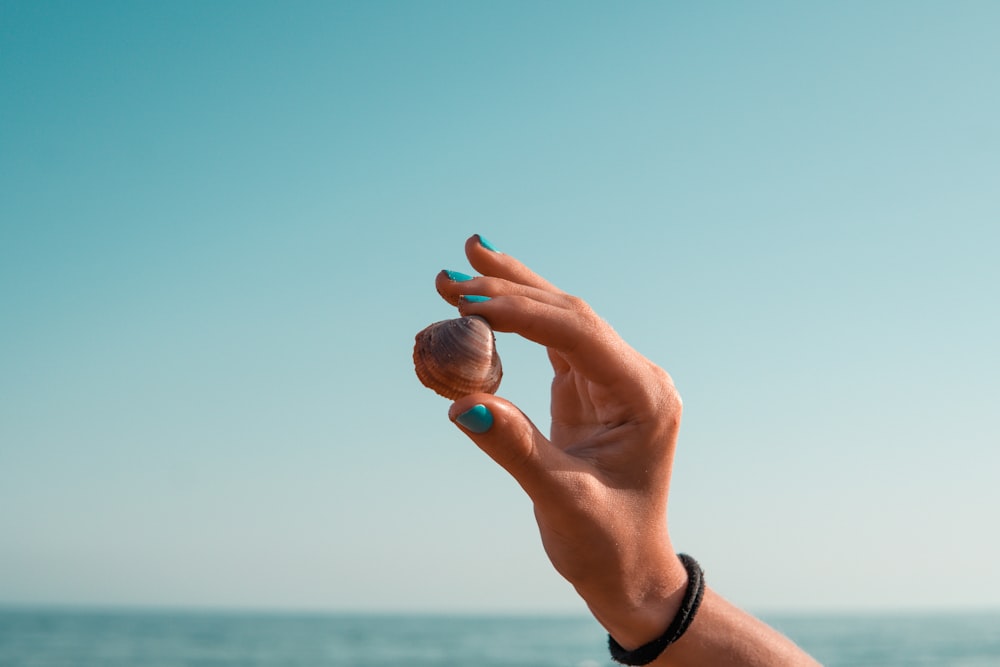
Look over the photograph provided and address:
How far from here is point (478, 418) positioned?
2453 mm

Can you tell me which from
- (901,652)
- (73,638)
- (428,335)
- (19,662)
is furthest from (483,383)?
(73,638)

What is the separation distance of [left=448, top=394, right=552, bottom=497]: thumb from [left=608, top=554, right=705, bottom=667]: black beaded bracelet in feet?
2.38

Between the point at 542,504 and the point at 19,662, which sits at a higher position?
the point at 19,662

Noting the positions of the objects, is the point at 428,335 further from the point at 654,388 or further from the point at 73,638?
the point at 73,638

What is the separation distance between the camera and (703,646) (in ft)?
9.37

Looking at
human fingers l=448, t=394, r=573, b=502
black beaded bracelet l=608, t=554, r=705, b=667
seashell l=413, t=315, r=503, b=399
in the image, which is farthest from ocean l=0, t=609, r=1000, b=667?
human fingers l=448, t=394, r=573, b=502

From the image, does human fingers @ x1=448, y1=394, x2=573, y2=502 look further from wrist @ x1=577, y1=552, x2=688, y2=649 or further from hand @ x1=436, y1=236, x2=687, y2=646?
wrist @ x1=577, y1=552, x2=688, y2=649

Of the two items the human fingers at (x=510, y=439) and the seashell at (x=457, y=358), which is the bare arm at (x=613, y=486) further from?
the seashell at (x=457, y=358)

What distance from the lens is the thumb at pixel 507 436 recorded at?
243 cm

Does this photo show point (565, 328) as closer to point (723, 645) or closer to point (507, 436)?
point (507, 436)

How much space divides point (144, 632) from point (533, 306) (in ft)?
205

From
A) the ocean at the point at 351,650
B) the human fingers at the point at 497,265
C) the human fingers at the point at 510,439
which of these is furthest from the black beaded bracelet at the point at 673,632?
the ocean at the point at 351,650

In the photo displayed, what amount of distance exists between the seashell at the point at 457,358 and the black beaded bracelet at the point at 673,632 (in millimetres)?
1044

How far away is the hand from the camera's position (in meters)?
2.60
